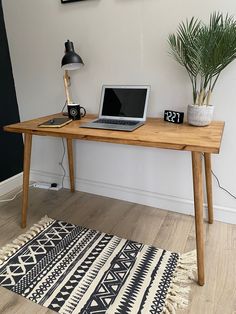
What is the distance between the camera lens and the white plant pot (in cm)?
134

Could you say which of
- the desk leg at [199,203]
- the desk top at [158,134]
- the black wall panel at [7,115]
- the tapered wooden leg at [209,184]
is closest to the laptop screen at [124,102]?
the desk top at [158,134]

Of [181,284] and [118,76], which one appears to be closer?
[181,284]

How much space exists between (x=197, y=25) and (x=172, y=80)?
332 mm

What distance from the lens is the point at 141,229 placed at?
1.67 metres

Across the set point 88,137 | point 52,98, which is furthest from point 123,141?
point 52,98

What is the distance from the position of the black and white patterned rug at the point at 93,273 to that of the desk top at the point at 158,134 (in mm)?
672

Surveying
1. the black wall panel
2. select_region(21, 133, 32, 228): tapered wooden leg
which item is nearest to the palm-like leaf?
select_region(21, 133, 32, 228): tapered wooden leg

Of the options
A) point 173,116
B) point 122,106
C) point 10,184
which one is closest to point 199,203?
point 173,116

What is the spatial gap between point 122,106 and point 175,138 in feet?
1.80

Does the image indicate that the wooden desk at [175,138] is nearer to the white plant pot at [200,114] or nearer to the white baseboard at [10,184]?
the white plant pot at [200,114]

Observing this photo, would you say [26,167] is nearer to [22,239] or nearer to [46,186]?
[22,239]

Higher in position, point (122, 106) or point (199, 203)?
point (122, 106)

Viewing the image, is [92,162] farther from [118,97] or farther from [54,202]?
[118,97]

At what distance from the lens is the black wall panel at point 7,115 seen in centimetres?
207
